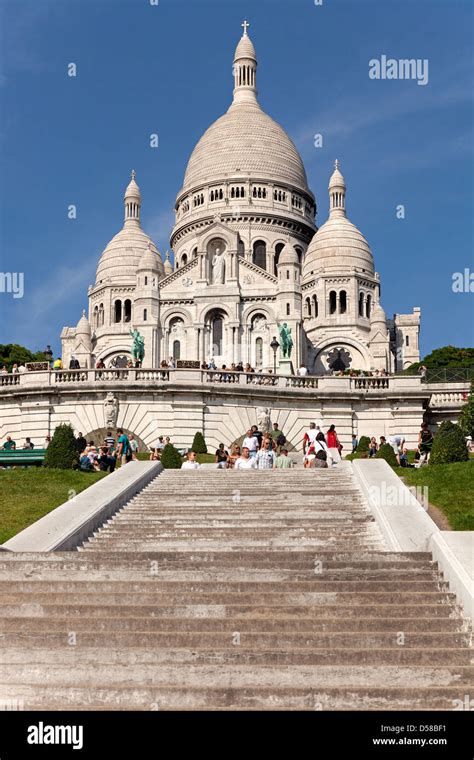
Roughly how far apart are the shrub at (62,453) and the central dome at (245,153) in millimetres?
72867

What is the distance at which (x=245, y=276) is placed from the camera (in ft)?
249

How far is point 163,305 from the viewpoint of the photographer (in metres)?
75.9

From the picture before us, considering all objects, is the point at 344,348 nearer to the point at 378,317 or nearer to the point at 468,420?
the point at 378,317

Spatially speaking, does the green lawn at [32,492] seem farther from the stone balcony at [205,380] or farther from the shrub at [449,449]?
the stone balcony at [205,380]

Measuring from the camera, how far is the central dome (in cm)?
9475

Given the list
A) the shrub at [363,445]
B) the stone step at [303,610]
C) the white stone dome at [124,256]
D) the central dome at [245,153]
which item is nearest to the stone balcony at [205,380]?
the shrub at [363,445]

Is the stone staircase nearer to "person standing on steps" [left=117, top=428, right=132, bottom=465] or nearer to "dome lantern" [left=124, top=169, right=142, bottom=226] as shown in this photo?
"person standing on steps" [left=117, top=428, right=132, bottom=465]

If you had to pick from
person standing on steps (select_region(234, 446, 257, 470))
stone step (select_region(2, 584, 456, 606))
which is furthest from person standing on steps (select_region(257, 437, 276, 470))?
stone step (select_region(2, 584, 456, 606))

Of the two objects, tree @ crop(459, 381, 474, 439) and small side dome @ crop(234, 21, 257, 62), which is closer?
tree @ crop(459, 381, 474, 439)

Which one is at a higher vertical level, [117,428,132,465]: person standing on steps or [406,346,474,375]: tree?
[406,346,474,375]: tree

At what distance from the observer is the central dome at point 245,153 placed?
94750 millimetres

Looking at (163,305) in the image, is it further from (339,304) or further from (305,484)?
(305,484)

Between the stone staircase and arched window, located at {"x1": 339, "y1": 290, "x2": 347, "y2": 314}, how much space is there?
68.9m

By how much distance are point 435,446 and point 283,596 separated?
11.7m
